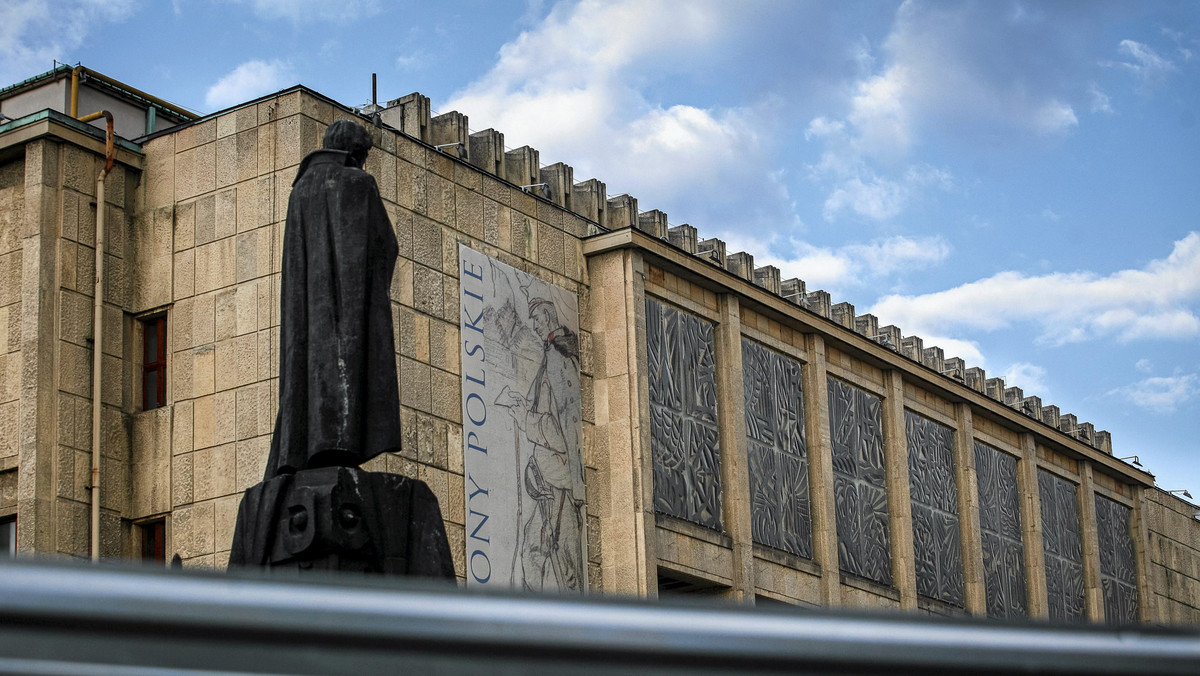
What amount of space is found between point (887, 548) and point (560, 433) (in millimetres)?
9246

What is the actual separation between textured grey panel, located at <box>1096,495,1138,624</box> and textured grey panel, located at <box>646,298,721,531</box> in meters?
15.3

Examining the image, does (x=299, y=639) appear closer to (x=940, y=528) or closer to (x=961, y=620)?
(x=961, y=620)

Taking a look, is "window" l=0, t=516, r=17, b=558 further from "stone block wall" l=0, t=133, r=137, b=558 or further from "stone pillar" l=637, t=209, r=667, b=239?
"stone pillar" l=637, t=209, r=667, b=239

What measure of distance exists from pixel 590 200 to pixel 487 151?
2491 mm

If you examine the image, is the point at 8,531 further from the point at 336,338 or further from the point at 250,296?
the point at 336,338

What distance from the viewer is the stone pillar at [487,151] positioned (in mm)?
28094

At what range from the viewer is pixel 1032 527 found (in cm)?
3853

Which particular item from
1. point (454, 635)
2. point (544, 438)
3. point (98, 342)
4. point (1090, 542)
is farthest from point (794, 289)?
point (454, 635)

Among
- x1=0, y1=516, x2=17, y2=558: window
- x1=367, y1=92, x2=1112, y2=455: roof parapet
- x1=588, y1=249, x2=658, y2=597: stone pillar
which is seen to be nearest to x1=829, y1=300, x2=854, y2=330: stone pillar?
x1=367, y1=92, x2=1112, y2=455: roof parapet

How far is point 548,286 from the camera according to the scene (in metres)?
27.9

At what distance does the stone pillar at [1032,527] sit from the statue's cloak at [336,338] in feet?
98.5

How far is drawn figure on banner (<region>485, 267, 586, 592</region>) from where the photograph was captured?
2609 centimetres

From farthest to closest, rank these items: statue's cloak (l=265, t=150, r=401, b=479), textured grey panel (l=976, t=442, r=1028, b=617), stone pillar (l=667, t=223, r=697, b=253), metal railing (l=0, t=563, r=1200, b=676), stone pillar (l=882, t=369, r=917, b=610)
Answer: textured grey panel (l=976, t=442, r=1028, b=617) < stone pillar (l=882, t=369, r=917, b=610) < stone pillar (l=667, t=223, r=697, b=253) < statue's cloak (l=265, t=150, r=401, b=479) < metal railing (l=0, t=563, r=1200, b=676)

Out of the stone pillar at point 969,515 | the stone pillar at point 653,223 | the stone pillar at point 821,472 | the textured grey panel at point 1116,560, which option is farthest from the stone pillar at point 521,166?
the textured grey panel at point 1116,560
